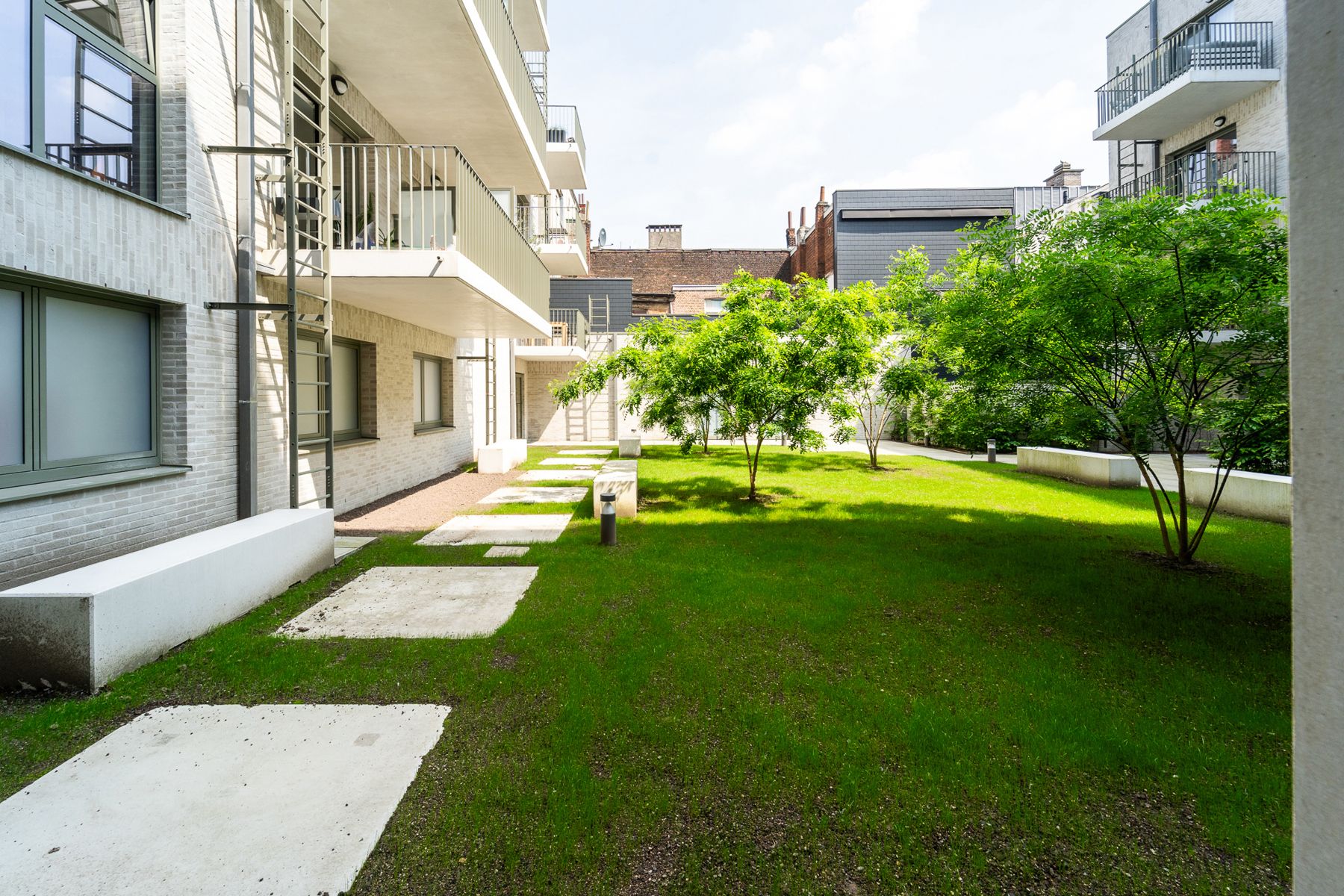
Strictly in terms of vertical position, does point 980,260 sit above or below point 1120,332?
above

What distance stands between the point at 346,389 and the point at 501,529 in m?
3.68

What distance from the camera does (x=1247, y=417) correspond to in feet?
17.6

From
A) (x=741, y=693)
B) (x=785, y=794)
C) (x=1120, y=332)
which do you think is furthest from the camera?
(x=1120, y=332)

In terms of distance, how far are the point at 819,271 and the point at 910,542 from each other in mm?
27724

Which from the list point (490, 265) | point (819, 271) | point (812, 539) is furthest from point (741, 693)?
point (819, 271)

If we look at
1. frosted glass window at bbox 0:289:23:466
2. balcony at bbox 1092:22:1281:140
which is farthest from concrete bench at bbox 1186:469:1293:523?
frosted glass window at bbox 0:289:23:466

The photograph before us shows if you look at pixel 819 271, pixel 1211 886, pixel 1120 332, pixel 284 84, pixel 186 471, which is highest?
pixel 819 271

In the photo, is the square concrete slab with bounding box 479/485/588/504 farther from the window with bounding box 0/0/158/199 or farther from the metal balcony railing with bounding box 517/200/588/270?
the metal balcony railing with bounding box 517/200/588/270

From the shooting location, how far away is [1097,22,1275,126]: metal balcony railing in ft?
44.8

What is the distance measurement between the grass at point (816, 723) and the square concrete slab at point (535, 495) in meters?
3.77

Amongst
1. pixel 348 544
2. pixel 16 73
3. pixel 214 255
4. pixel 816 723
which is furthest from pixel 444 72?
pixel 816 723

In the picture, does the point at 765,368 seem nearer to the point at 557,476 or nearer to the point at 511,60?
the point at 557,476

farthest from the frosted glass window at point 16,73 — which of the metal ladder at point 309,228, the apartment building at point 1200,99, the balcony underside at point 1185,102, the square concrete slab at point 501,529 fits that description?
the balcony underside at point 1185,102

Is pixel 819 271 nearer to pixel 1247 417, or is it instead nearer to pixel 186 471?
pixel 1247 417
